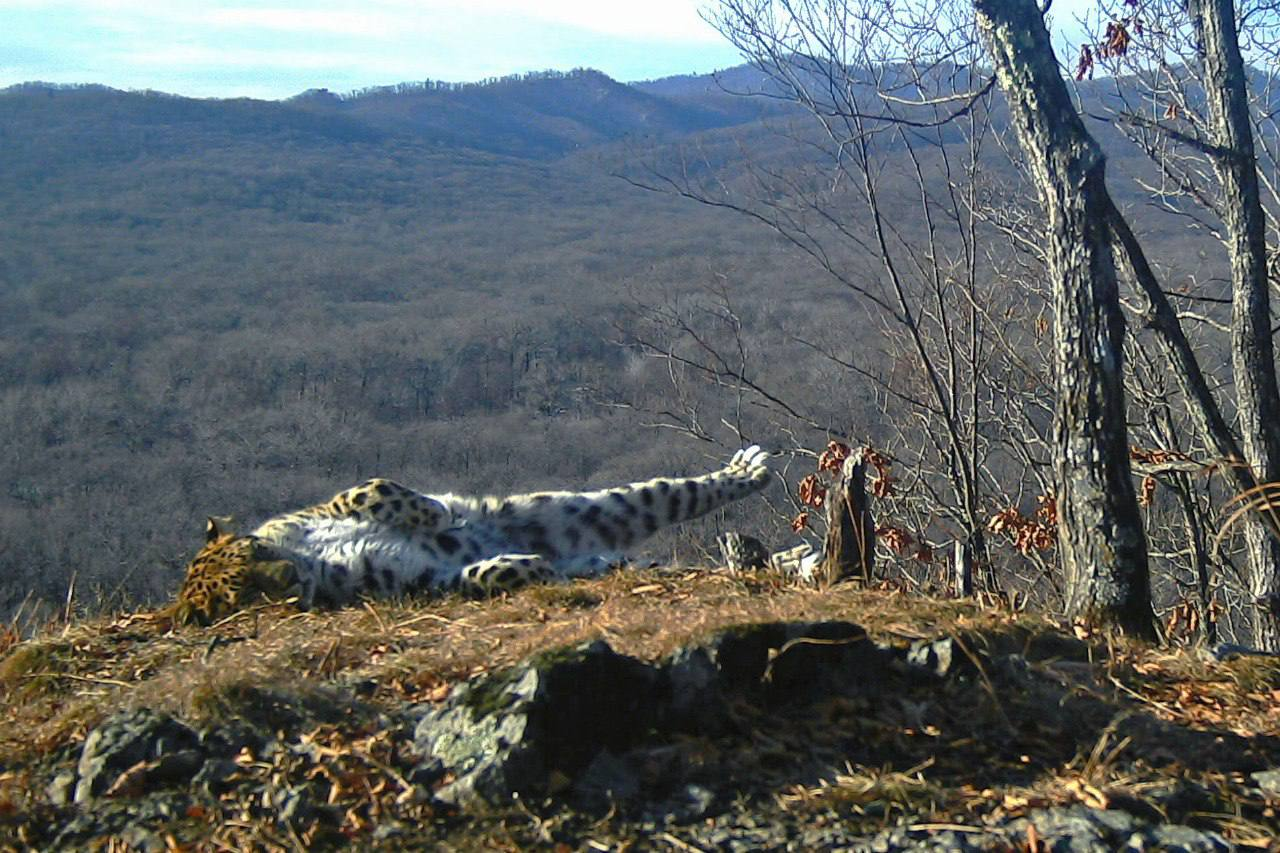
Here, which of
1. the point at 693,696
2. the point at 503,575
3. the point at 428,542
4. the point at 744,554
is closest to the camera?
the point at 693,696

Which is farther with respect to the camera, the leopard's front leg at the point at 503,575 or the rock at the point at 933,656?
the leopard's front leg at the point at 503,575

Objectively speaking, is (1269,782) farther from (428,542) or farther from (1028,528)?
(1028,528)

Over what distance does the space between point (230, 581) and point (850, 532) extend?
259cm

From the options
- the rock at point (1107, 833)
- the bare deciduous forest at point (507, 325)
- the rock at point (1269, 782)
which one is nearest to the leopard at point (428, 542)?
the bare deciduous forest at point (507, 325)

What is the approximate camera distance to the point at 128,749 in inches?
138

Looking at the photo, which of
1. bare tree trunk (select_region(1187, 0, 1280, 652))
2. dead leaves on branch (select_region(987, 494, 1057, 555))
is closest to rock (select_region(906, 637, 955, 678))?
bare tree trunk (select_region(1187, 0, 1280, 652))

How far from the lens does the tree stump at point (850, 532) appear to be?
5.48 metres

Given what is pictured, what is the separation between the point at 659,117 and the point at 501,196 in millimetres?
26614

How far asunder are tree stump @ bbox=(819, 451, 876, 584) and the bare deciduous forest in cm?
297

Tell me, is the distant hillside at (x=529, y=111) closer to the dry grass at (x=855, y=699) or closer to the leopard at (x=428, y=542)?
the leopard at (x=428, y=542)

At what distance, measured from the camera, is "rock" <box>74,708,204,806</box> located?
3439 mm

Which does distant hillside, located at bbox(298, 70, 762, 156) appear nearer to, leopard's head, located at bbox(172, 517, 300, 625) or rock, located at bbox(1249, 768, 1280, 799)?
leopard's head, located at bbox(172, 517, 300, 625)

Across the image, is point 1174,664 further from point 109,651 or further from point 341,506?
point 341,506

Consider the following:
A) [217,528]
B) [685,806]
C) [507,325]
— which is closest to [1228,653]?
[685,806]
